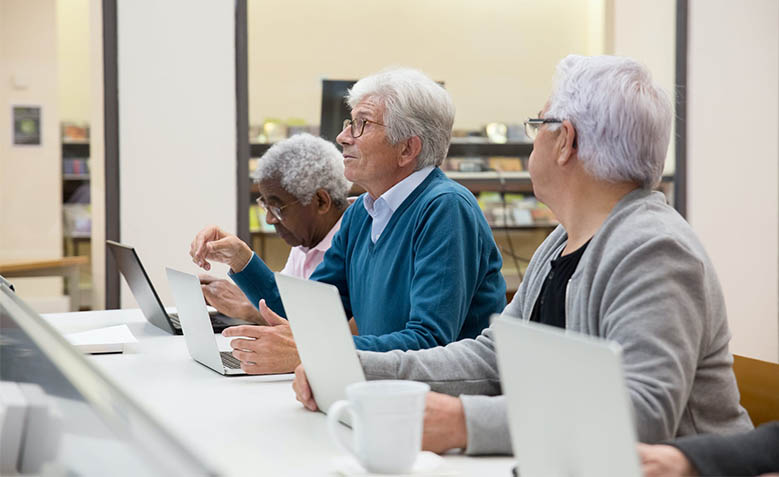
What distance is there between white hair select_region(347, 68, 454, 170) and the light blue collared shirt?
0.06m

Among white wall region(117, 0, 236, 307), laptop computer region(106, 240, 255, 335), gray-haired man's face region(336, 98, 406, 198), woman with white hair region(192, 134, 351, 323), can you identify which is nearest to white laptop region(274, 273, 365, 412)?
gray-haired man's face region(336, 98, 406, 198)

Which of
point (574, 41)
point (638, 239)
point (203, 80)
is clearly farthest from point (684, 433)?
point (574, 41)

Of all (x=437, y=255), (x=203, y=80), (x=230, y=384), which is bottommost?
(x=230, y=384)

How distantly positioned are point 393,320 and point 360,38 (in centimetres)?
294

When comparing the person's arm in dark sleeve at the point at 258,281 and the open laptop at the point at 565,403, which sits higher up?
the open laptop at the point at 565,403

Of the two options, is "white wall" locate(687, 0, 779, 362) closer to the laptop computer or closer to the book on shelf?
the book on shelf

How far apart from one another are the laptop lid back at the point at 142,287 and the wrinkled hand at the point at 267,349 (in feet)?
2.47

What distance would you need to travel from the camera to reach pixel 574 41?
5148mm

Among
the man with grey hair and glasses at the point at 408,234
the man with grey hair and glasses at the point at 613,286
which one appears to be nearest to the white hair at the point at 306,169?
the man with grey hair and glasses at the point at 408,234

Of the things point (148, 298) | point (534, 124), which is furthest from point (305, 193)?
point (534, 124)

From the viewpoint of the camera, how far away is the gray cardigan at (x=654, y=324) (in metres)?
1.21

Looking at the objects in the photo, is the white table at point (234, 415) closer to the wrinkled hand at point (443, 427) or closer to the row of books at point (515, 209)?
the wrinkled hand at point (443, 427)

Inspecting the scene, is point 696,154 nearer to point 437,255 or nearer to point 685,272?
point 437,255

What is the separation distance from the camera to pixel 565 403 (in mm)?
878
